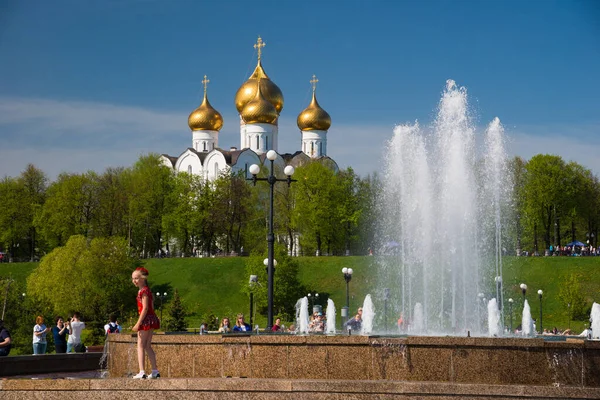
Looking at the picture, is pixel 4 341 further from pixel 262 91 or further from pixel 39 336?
pixel 262 91

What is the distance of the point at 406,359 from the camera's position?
13906 mm

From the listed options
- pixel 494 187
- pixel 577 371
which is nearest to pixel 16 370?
pixel 577 371

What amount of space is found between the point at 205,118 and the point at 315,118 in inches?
415

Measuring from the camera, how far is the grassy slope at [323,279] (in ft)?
184

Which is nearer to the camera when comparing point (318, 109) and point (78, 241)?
point (78, 241)

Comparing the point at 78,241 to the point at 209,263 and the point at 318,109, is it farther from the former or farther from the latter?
the point at 318,109

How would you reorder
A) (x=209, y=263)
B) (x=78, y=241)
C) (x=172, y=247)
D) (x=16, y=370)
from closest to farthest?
(x=16, y=370) < (x=78, y=241) < (x=209, y=263) < (x=172, y=247)

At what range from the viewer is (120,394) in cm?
1330

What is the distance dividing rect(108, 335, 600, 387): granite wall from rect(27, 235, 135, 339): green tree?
41.0m

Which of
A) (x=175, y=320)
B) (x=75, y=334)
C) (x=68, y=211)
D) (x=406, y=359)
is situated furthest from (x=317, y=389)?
(x=68, y=211)

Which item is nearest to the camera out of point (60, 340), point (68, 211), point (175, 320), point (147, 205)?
point (60, 340)

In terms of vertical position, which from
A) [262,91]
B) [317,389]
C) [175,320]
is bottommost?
[317,389]

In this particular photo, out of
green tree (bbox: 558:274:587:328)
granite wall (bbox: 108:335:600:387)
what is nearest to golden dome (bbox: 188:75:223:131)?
A: green tree (bbox: 558:274:587:328)

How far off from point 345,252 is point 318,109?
68.4 feet
